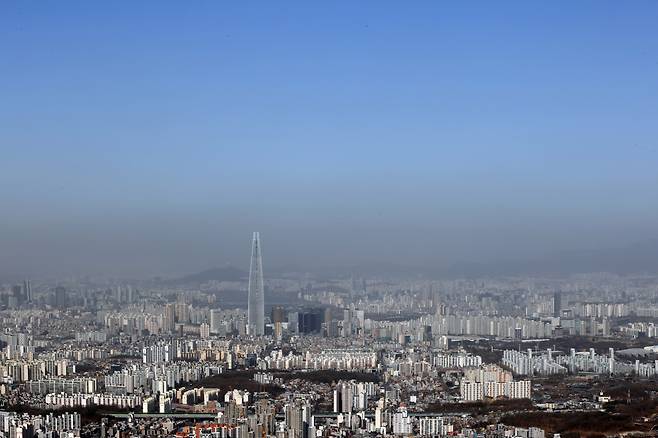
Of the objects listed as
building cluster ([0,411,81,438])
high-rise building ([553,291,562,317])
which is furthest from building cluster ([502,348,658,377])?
building cluster ([0,411,81,438])

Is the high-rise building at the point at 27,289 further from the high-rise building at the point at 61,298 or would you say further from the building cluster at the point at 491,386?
the building cluster at the point at 491,386

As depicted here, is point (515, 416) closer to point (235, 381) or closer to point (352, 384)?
point (352, 384)

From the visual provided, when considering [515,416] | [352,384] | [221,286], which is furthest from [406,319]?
[515,416]

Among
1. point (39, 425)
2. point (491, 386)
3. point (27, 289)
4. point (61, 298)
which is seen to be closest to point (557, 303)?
point (491, 386)

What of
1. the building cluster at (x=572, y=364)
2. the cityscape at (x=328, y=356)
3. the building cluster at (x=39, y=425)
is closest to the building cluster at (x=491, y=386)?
the cityscape at (x=328, y=356)

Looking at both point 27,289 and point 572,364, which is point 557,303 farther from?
point 27,289

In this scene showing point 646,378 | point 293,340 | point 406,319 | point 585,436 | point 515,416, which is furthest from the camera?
point 406,319
